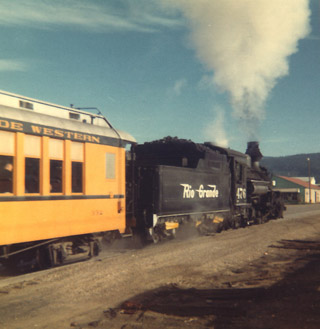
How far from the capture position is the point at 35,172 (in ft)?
26.7

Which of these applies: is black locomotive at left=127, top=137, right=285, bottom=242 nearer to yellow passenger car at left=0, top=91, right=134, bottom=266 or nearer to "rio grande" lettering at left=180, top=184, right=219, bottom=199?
"rio grande" lettering at left=180, top=184, right=219, bottom=199

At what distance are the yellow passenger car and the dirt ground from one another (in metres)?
1.00

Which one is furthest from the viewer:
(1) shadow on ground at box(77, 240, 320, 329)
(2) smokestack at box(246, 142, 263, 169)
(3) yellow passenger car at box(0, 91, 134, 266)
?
(2) smokestack at box(246, 142, 263, 169)

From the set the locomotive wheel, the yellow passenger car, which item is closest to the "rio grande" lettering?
the locomotive wheel

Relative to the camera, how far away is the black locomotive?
11.8 meters

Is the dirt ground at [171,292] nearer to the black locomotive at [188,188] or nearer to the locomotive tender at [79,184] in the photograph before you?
the locomotive tender at [79,184]

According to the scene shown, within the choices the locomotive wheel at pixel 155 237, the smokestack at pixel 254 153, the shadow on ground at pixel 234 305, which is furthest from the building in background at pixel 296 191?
the shadow on ground at pixel 234 305

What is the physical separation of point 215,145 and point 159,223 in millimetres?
6123

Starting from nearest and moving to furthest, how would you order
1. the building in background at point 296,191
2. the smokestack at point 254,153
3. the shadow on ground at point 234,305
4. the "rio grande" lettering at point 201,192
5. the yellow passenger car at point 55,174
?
the shadow on ground at point 234,305 → the yellow passenger car at point 55,174 → the "rio grande" lettering at point 201,192 → the smokestack at point 254,153 → the building in background at point 296,191

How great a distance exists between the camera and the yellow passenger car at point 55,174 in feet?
25.0

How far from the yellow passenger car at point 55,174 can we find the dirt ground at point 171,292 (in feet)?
3.29

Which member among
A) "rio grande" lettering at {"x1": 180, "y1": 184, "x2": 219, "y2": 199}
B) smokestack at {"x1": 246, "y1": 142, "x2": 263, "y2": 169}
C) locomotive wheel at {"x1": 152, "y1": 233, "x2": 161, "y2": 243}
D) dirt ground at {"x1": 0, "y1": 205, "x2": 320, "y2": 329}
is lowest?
dirt ground at {"x1": 0, "y1": 205, "x2": 320, "y2": 329}

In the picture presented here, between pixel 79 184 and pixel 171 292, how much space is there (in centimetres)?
353

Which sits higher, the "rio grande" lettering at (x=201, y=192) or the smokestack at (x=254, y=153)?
the smokestack at (x=254, y=153)
